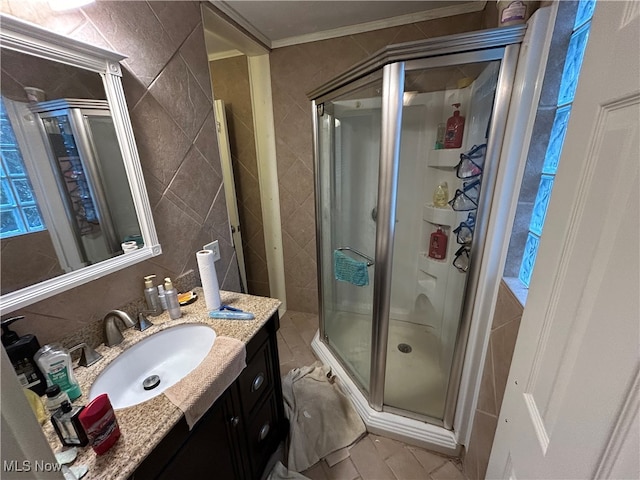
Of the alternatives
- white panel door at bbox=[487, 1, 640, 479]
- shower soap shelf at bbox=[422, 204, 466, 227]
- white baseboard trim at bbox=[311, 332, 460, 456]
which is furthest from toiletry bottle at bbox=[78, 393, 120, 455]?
shower soap shelf at bbox=[422, 204, 466, 227]

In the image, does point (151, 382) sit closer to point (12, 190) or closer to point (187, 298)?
point (187, 298)

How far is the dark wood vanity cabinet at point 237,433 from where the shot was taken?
68 cm

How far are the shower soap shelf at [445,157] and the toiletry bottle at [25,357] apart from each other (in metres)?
1.86

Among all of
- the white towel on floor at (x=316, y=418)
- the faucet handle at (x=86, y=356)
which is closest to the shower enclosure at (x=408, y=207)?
the white towel on floor at (x=316, y=418)

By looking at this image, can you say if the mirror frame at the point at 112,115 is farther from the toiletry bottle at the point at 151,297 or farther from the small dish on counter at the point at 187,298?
the small dish on counter at the point at 187,298

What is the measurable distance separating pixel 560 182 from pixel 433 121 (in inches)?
48.3

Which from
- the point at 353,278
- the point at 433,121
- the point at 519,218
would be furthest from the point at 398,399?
the point at 433,121

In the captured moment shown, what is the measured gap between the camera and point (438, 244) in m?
1.73

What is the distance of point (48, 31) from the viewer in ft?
2.40

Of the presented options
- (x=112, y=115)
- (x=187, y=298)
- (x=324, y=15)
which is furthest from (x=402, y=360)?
(x=324, y=15)

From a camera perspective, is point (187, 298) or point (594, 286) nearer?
point (594, 286)

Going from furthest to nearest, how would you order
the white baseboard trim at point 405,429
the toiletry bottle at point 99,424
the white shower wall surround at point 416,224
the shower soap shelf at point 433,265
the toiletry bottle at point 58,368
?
the shower soap shelf at point 433,265 < the white baseboard trim at point 405,429 < the white shower wall surround at point 416,224 < the toiletry bottle at point 58,368 < the toiletry bottle at point 99,424

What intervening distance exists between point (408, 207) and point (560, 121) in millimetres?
1054

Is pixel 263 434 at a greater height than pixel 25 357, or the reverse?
pixel 25 357
